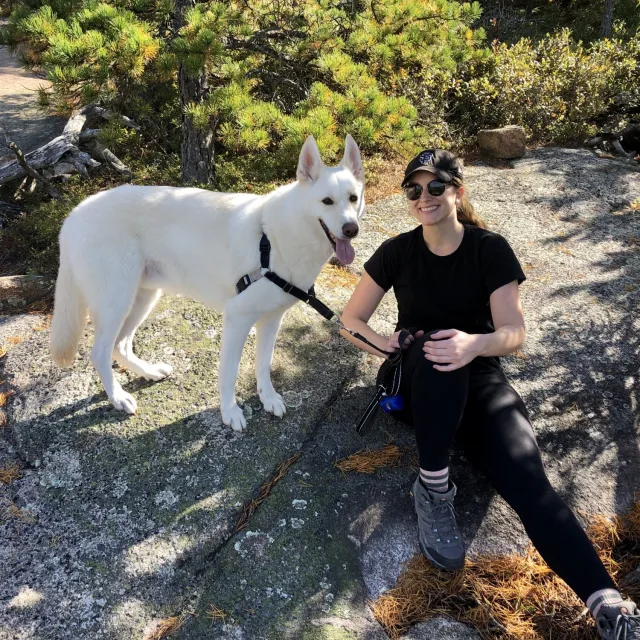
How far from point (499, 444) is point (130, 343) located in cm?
220

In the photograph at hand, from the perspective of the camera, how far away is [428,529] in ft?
7.09

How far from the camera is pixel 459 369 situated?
215 centimetres

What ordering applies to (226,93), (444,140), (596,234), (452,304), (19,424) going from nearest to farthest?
(452,304)
(19,424)
(226,93)
(596,234)
(444,140)

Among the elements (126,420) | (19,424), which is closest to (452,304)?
(126,420)

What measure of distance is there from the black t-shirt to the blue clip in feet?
1.26

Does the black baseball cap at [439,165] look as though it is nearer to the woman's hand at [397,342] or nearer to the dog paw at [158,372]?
the woman's hand at [397,342]

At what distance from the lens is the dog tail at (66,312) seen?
269 centimetres

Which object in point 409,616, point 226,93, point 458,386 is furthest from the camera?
point 226,93

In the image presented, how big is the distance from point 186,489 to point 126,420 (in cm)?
61

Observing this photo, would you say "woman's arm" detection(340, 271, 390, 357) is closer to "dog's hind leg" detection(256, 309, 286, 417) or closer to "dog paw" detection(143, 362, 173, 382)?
"dog's hind leg" detection(256, 309, 286, 417)

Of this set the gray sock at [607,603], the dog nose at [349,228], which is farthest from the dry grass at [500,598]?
the dog nose at [349,228]

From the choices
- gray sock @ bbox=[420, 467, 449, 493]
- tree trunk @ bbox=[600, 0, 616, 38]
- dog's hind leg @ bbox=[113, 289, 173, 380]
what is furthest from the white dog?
tree trunk @ bbox=[600, 0, 616, 38]

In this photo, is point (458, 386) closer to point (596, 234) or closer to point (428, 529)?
point (428, 529)

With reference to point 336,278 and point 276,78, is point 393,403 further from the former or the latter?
point 276,78
